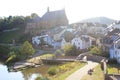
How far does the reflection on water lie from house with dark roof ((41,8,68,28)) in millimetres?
43954

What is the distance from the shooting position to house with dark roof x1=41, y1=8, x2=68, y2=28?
10364cm

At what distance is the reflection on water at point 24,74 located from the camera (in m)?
50.5

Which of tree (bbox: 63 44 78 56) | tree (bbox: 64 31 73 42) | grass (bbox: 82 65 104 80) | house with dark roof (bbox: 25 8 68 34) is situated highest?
house with dark roof (bbox: 25 8 68 34)

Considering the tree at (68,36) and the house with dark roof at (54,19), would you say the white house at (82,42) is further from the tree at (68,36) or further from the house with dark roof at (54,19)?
the house with dark roof at (54,19)

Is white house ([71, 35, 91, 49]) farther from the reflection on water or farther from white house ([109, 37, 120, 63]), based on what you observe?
the reflection on water

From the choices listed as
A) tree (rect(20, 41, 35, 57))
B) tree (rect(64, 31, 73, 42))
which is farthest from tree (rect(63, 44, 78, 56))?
tree (rect(64, 31, 73, 42))

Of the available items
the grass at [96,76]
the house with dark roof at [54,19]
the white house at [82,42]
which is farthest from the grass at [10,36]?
the grass at [96,76]

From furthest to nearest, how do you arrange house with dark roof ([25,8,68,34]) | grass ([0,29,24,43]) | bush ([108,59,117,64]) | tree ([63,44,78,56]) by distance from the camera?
1. house with dark roof ([25,8,68,34])
2. grass ([0,29,24,43])
3. tree ([63,44,78,56])
4. bush ([108,59,117,64])

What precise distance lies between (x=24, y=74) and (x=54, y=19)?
168 feet

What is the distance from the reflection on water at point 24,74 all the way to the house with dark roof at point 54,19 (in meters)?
44.0

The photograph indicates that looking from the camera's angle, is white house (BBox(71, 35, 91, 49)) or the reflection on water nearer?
the reflection on water

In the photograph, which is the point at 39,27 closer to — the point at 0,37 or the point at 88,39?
the point at 0,37

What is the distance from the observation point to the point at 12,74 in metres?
53.9

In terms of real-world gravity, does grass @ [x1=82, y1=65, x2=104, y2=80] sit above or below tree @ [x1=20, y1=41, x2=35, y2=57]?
below
